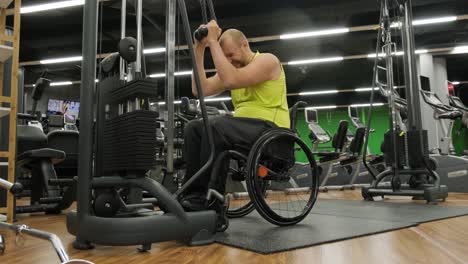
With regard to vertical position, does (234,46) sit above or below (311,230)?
above

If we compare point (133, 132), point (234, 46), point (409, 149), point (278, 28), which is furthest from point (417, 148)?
point (278, 28)

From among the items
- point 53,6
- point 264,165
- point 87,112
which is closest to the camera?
point 87,112

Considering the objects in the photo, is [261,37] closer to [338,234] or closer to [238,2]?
[238,2]

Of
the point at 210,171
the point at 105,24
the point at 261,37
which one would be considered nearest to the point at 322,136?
the point at 261,37

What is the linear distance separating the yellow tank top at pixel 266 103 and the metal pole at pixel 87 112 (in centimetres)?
79

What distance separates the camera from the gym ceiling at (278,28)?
7.77 metres

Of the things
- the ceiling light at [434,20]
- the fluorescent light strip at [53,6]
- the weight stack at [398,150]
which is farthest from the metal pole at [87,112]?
the ceiling light at [434,20]

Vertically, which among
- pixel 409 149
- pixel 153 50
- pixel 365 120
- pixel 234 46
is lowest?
pixel 409 149

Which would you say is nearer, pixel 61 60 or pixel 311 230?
pixel 311 230

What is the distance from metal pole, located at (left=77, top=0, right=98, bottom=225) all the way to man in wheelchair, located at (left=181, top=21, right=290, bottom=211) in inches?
17.3

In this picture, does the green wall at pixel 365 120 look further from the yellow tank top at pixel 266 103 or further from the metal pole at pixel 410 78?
the yellow tank top at pixel 266 103

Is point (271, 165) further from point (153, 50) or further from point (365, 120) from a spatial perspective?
point (365, 120)

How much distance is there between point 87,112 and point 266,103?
93 centimetres

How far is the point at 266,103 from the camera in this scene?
2.04 m
